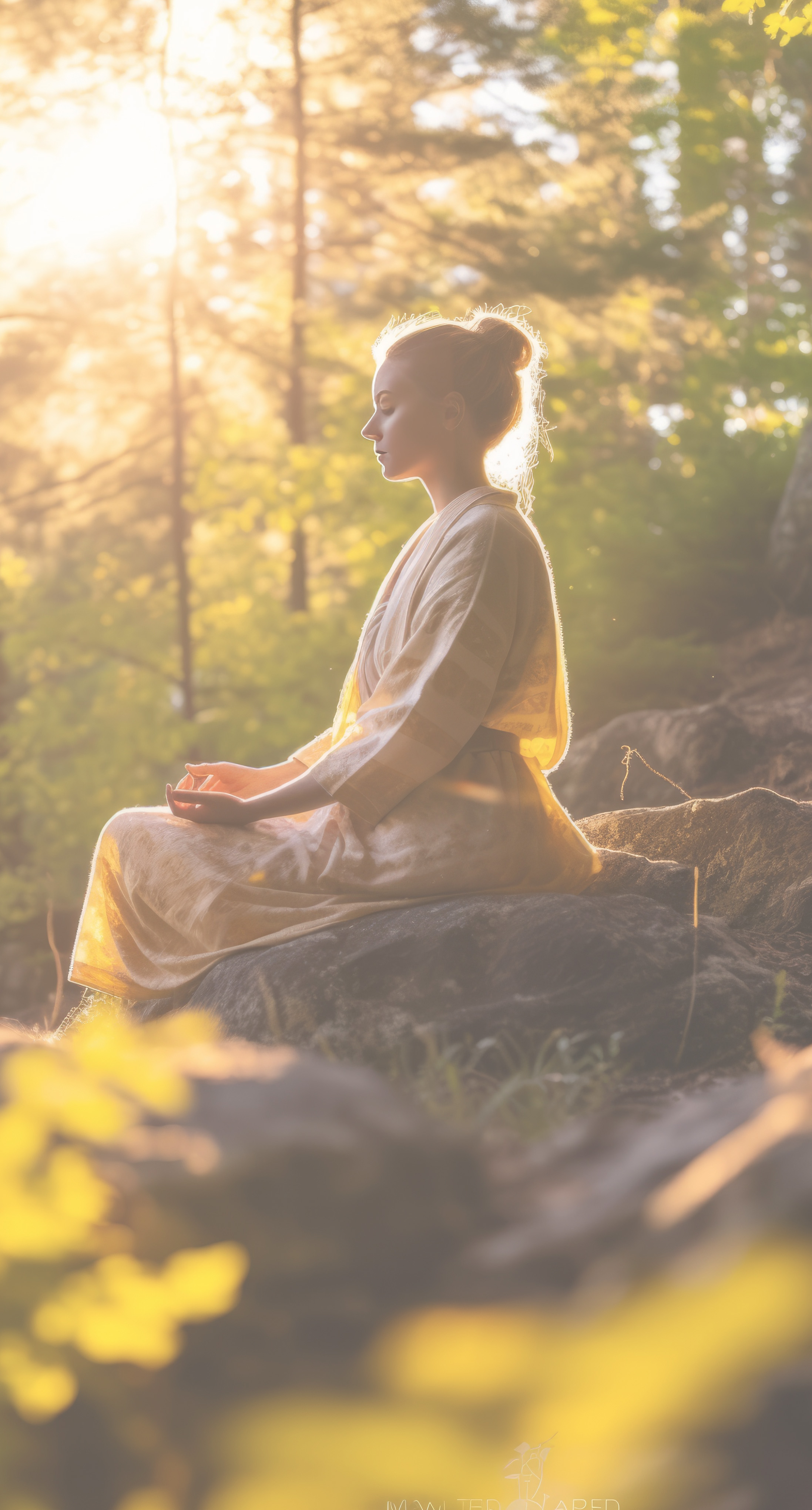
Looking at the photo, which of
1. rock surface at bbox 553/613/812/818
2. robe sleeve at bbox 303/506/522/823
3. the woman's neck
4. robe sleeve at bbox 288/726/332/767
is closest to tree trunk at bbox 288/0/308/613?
rock surface at bbox 553/613/812/818

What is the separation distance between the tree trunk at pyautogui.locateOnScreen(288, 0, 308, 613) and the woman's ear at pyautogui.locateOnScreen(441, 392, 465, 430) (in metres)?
7.18

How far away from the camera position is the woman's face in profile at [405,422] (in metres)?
3.32

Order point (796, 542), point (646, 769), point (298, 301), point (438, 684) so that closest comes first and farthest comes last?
point (438, 684) < point (646, 769) < point (796, 542) < point (298, 301)

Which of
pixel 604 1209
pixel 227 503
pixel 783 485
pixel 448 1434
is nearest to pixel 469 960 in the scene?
pixel 604 1209

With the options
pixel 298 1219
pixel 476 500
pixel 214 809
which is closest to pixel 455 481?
pixel 476 500

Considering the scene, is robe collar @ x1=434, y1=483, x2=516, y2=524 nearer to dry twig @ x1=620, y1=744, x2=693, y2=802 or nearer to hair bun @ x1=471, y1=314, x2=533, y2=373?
hair bun @ x1=471, y1=314, x2=533, y2=373

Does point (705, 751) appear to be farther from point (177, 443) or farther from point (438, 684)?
point (177, 443)

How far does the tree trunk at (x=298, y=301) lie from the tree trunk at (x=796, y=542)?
425 cm

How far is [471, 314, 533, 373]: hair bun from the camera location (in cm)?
334

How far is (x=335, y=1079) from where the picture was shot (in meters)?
1.22

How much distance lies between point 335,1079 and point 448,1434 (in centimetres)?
46

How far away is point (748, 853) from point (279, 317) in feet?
28.9

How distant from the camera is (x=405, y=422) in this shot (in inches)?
131

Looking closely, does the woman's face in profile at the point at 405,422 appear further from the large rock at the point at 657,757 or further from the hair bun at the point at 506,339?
the large rock at the point at 657,757
